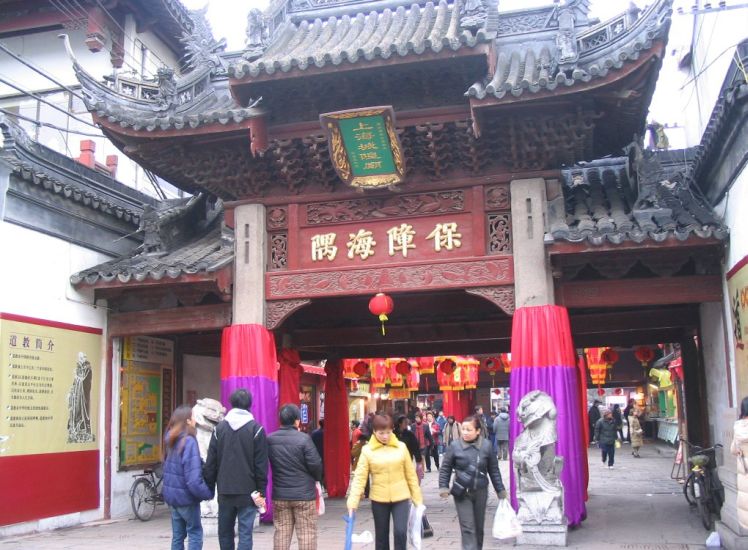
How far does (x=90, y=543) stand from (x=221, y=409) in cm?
213

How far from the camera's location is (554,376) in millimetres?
8719

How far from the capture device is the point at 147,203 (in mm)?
12477

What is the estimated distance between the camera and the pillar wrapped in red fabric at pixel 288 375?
11.3m

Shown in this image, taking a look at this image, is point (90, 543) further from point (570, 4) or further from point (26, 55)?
point (26, 55)

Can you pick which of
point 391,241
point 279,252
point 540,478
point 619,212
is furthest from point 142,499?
point 619,212

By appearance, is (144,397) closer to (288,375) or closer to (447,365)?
(288,375)

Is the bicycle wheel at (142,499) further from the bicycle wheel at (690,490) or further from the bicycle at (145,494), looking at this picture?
the bicycle wheel at (690,490)

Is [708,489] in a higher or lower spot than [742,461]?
lower

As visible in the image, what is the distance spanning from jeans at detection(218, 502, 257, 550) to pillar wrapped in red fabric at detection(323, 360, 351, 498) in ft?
25.7

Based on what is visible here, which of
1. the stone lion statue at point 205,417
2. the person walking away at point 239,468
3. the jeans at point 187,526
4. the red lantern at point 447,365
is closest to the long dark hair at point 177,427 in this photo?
the person walking away at point 239,468

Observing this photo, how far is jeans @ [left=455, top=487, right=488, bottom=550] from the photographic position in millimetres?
6559

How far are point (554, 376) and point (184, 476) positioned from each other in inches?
175

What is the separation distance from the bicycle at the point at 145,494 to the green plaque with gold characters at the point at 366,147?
5207mm

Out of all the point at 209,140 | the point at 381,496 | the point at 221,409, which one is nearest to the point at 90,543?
the point at 221,409
